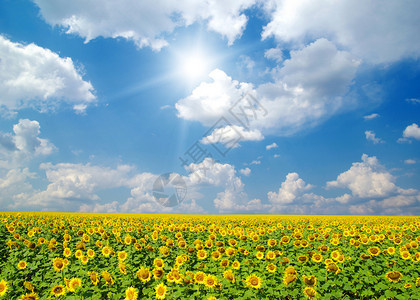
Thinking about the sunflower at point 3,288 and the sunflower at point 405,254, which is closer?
the sunflower at point 3,288

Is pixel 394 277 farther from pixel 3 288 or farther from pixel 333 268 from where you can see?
pixel 3 288

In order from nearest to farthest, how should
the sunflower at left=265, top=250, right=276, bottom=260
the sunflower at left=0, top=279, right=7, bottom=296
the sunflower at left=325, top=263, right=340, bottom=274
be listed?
1. the sunflower at left=0, top=279, right=7, bottom=296
2. the sunflower at left=325, top=263, right=340, bottom=274
3. the sunflower at left=265, top=250, right=276, bottom=260

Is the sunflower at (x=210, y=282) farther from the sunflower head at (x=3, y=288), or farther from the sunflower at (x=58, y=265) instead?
the sunflower head at (x=3, y=288)

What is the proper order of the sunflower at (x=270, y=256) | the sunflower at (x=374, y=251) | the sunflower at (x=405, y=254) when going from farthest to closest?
the sunflower at (x=374, y=251)
the sunflower at (x=405, y=254)
the sunflower at (x=270, y=256)

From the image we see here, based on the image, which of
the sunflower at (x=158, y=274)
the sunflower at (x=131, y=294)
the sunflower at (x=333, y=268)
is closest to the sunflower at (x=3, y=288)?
the sunflower at (x=131, y=294)

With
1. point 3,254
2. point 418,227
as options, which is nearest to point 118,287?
point 3,254

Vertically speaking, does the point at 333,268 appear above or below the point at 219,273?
above

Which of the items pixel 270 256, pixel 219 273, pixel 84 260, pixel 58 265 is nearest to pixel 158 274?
pixel 219 273

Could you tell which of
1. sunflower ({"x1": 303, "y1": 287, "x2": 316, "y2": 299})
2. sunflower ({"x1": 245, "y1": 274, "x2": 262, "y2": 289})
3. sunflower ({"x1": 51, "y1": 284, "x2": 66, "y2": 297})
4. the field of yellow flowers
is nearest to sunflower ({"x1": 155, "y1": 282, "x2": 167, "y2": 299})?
the field of yellow flowers

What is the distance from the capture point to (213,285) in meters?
6.25

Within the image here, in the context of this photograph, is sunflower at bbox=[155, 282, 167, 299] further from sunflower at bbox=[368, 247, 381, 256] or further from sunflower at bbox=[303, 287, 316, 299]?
sunflower at bbox=[368, 247, 381, 256]

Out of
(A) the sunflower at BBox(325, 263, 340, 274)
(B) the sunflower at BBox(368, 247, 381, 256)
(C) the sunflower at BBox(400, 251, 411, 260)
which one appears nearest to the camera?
(A) the sunflower at BBox(325, 263, 340, 274)

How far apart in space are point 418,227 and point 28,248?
761 inches

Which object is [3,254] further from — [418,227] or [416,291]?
[418,227]
